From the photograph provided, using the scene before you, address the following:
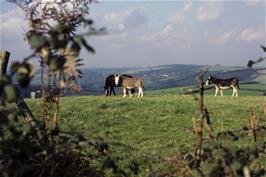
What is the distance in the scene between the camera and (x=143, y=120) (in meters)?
18.6

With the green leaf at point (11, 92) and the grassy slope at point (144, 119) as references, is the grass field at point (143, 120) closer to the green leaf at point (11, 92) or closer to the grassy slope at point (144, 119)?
the grassy slope at point (144, 119)

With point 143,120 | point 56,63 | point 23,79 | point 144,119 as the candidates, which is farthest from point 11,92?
point 144,119

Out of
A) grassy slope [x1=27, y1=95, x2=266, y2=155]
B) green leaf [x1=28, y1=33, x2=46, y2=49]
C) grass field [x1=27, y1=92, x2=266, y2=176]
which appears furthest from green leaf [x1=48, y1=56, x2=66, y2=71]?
grassy slope [x1=27, y1=95, x2=266, y2=155]

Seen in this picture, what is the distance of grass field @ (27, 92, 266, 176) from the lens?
14.8 metres

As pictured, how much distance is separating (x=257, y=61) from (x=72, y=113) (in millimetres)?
16630

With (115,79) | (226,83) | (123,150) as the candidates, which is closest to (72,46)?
(123,150)

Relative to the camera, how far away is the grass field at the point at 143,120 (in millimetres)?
14820

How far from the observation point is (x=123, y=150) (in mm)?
12336

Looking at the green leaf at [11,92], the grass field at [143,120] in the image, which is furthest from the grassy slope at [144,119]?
the green leaf at [11,92]

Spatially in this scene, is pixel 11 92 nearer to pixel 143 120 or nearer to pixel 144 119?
pixel 143 120

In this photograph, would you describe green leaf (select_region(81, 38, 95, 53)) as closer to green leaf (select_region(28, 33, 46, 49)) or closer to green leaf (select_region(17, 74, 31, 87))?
green leaf (select_region(28, 33, 46, 49))

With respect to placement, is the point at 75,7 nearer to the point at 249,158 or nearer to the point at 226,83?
the point at 249,158

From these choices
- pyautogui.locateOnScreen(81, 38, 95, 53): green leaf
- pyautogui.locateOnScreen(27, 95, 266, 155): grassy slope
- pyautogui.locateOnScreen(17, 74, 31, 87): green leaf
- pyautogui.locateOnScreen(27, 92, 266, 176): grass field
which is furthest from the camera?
pyautogui.locateOnScreen(27, 95, 266, 155): grassy slope

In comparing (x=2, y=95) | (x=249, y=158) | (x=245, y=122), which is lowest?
(x=245, y=122)
